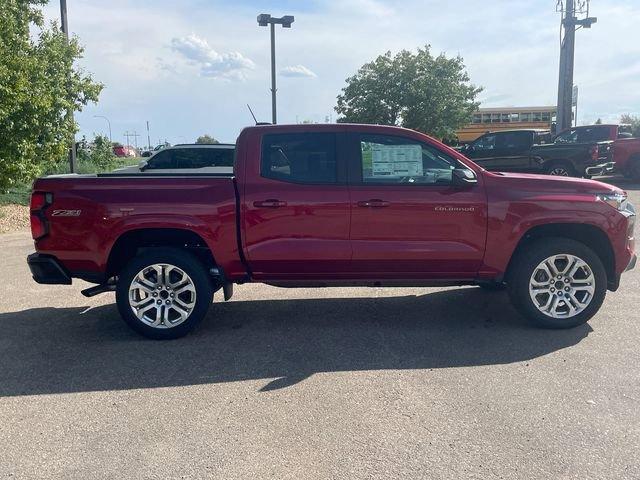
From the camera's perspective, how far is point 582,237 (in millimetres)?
5844

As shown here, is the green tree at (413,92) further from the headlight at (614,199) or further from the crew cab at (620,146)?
the headlight at (614,199)

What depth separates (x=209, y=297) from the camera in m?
5.55

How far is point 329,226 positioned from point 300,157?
72 cm

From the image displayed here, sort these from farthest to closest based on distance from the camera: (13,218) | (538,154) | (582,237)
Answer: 1. (538,154)
2. (13,218)
3. (582,237)

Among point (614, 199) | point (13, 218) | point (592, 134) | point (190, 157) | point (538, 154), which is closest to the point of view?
point (614, 199)

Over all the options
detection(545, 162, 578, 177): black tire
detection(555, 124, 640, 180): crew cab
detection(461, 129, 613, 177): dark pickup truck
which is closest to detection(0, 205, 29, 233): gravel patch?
detection(461, 129, 613, 177): dark pickup truck

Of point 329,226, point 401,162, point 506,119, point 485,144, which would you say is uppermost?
point 506,119

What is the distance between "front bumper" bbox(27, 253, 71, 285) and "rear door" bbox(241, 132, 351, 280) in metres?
1.73

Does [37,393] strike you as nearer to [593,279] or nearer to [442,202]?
[442,202]

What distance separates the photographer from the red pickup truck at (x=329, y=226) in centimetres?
545

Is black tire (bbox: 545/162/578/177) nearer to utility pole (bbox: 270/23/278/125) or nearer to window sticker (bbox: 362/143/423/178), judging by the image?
utility pole (bbox: 270/23/278/125)

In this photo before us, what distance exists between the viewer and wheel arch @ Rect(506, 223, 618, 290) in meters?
5.69

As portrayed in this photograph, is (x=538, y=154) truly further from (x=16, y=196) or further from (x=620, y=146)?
(x=16, y=196)

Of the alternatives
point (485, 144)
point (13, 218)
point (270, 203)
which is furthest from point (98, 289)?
point (485, 144)
